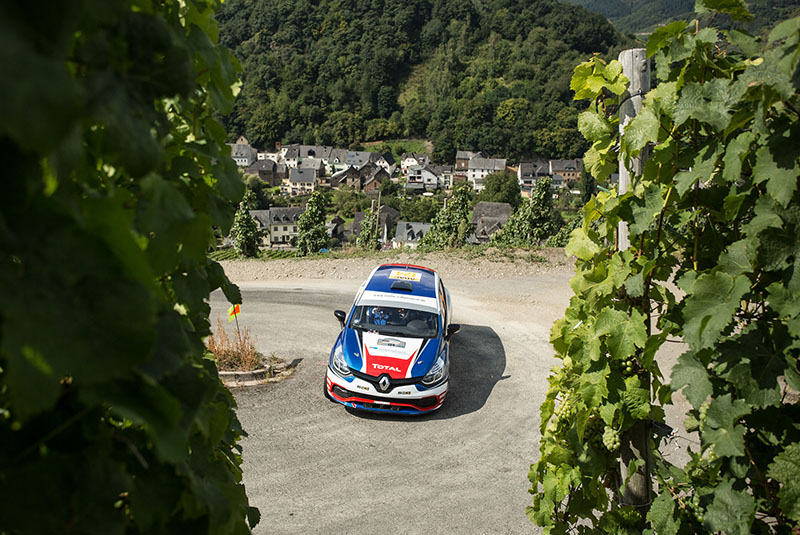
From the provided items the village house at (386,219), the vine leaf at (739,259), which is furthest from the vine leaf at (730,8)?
the village house at (386,219)

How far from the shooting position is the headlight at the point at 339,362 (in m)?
7.55

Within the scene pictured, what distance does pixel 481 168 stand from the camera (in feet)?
313

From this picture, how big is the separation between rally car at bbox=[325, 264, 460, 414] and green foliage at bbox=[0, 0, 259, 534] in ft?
20.7

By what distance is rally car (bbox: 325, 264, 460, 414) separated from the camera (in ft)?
24.2

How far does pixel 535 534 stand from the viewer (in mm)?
5309

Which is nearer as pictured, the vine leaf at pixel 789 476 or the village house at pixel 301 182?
the vine leaf at pixel 789 476

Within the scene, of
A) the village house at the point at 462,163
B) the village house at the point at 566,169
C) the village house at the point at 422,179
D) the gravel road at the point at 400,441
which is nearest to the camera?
the gravel road at the point at 400,441

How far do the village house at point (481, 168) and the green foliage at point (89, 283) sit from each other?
9508 cm

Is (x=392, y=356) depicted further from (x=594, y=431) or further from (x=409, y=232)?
(x=409, y=232)

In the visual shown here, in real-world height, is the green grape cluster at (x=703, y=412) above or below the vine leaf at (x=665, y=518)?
above

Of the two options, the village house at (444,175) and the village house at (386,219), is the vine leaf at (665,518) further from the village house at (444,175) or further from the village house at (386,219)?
the village house at (444,175)

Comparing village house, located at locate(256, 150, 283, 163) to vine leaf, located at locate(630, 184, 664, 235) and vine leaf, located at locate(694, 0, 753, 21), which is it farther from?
vine leaf, located at locate(694, 0, 753, 21)

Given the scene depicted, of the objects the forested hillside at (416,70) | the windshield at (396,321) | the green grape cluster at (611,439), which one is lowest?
the windshield at (396,321)

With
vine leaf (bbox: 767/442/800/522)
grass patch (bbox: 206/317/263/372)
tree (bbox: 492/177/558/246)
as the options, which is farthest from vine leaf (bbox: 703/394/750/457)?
tree (bbox: 492/177/558/246)
